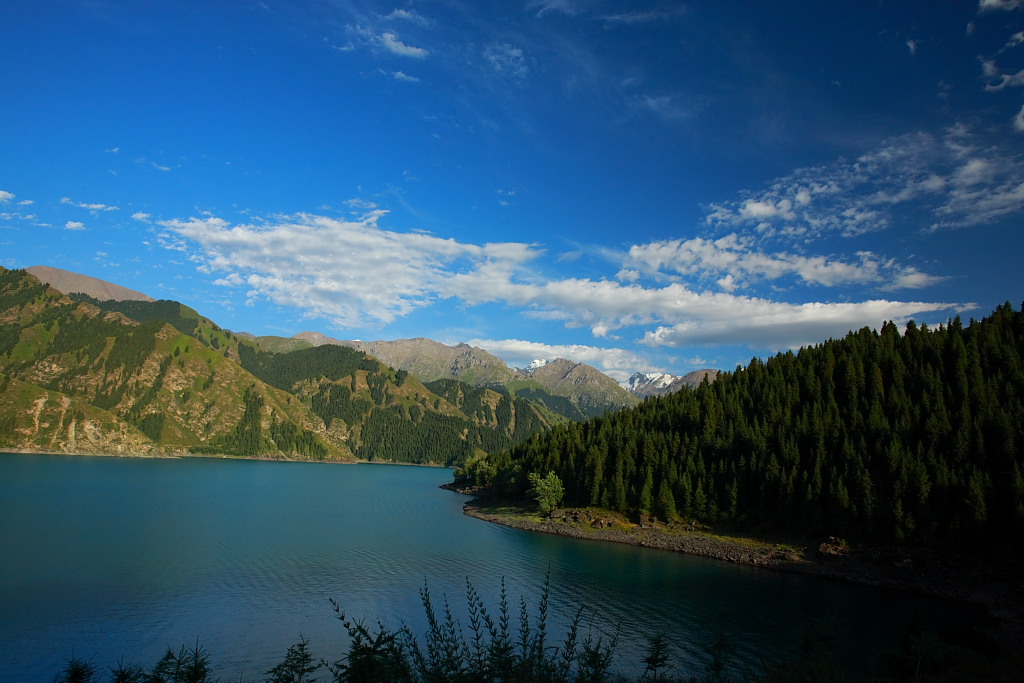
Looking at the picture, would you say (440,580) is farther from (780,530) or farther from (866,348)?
(866,348)

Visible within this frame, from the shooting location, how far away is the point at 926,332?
116 m

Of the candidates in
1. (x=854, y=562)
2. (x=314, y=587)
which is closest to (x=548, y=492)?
(x=854, y=562)

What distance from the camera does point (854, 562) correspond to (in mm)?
74750

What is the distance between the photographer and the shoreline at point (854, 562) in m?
61.5

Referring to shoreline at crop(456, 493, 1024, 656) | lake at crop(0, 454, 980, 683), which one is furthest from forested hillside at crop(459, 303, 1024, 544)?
lake at crop(0, 454, 980, 683)

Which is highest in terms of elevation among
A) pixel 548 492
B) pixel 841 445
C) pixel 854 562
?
pixel 841 445

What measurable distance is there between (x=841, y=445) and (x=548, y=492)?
53143mm

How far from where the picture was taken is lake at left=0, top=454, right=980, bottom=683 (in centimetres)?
4019

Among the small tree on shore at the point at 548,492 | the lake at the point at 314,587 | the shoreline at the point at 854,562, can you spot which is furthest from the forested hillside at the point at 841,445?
Answer: the lake at the point at 314,587

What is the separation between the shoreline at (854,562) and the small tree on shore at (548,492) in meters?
6.33

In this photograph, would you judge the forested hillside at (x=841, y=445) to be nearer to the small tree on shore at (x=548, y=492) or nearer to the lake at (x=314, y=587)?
the small tree on shore at (x=548, y=492)

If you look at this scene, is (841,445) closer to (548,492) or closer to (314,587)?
(548,492)

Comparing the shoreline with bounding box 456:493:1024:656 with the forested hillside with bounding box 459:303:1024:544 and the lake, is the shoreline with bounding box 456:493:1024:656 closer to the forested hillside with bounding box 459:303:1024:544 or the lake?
the lake

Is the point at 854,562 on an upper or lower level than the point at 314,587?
upper
